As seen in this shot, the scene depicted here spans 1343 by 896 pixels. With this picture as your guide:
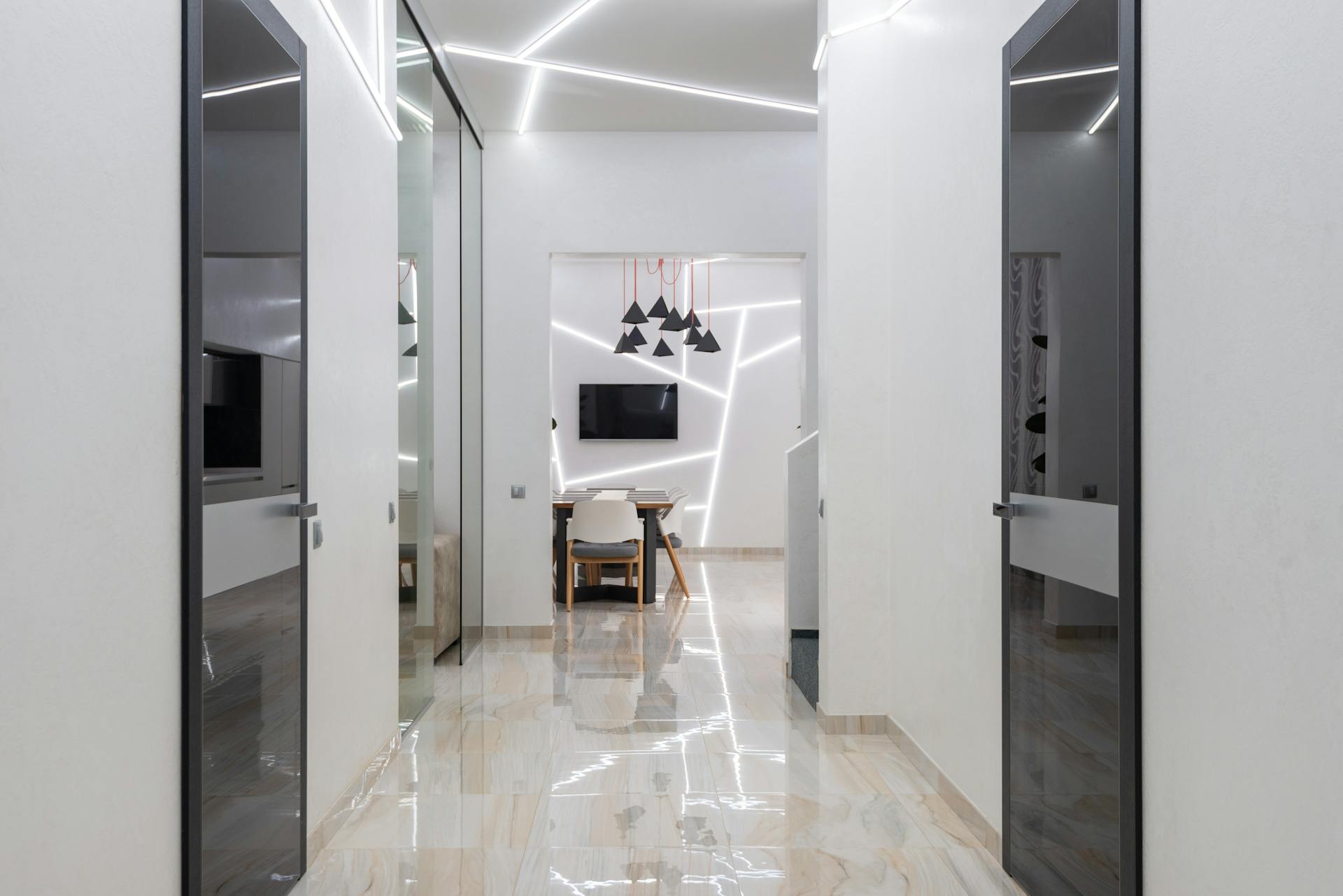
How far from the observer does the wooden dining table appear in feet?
21.8

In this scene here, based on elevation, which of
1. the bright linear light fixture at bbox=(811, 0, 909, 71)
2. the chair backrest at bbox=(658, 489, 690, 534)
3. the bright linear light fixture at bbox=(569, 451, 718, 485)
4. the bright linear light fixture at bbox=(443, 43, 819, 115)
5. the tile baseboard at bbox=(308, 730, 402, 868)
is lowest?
the tile baseboard at bbox=(308, 730, 402, 868)

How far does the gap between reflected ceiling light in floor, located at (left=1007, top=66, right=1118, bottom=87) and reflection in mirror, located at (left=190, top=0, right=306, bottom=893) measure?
1.81 metres

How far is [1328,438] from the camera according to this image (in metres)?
1.25

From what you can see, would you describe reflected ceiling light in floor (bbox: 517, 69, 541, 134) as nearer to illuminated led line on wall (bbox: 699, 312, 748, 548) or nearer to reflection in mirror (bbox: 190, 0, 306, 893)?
reflection in mirror (bbox: 190, 0, 306, 893)

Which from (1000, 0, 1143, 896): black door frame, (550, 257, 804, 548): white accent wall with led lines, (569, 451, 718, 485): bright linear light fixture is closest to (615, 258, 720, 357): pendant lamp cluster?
(550, 257, 804, 548): white accent wall with led lines

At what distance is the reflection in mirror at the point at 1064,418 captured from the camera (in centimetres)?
187

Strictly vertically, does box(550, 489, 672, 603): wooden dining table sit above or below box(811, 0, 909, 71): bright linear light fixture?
below

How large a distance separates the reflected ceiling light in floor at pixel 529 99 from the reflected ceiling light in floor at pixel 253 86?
8.16ft

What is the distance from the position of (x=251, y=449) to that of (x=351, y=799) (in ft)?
4.35

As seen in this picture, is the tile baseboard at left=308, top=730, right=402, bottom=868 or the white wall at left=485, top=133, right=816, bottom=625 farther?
the white wall at left=485, top=133, right=816, bottom=625

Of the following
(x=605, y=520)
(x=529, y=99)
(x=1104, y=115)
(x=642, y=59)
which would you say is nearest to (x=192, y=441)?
(x=1104, y=115)

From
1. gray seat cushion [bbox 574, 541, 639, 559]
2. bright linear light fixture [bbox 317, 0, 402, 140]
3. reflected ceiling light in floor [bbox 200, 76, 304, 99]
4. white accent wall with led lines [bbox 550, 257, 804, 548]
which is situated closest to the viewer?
reflected ceiling light in floor [bbox 200, 76, 304, 99]

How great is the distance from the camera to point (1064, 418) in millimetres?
2064

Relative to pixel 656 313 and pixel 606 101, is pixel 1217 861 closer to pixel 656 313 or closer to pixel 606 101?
pixel 606 101
